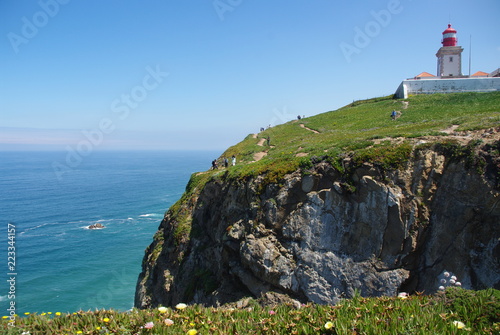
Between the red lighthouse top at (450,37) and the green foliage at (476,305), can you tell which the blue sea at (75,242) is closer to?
the green foliage at (476,305)

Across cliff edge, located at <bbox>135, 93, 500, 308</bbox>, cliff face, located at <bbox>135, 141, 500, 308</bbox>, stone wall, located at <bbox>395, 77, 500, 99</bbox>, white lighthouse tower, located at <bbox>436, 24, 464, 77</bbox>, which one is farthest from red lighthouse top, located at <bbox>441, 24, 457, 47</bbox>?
cliff face, located at <bbox>135, 141, 500, 308</bbox>

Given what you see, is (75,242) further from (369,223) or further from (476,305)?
(476,305)

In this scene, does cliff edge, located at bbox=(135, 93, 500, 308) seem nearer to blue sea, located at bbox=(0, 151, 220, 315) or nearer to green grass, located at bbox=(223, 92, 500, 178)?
green grass, located at bbox=(223, 92, 500, 178)

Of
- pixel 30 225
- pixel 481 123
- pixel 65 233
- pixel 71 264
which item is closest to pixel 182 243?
pixel 481 123

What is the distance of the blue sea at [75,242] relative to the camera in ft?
124

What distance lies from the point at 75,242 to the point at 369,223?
49318 mm

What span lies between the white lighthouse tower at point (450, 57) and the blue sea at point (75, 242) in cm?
5285

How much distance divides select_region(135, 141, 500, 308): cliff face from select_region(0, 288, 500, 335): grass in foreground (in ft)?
30.3

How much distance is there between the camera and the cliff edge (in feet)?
52.3

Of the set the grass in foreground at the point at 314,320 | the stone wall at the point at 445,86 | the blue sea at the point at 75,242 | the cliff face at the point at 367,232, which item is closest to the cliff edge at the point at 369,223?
the cliff face at the point at 367,232

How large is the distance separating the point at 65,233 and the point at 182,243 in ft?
132

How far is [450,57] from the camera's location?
54.4 meters

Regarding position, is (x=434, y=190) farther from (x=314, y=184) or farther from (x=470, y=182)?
(x=314, y=184)

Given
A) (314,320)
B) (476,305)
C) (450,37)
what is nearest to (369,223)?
(476,305)
